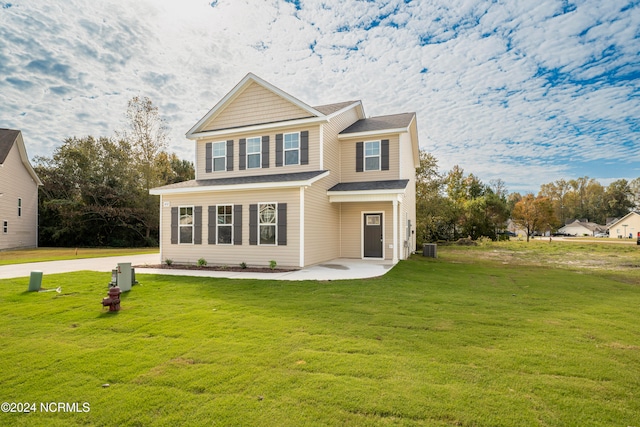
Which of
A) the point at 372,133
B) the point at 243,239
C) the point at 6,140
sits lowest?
the point at 243,239

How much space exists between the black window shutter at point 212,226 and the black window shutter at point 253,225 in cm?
176

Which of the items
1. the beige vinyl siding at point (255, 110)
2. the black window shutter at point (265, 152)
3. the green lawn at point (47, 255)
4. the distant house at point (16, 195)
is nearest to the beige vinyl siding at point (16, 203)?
the distant house at point (16, 195)

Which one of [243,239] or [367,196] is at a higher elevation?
[367,196]

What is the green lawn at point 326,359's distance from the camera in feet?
9.38

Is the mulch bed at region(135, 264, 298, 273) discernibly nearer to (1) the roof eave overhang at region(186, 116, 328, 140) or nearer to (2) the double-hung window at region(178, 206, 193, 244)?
(2) the double-hung window at region(178, 206, 193, 244)

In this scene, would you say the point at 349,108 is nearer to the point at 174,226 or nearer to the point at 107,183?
the point at 174,226

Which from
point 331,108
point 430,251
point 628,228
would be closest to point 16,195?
point 331,108

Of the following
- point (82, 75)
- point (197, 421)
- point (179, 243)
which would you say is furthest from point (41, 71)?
point (197, 421)

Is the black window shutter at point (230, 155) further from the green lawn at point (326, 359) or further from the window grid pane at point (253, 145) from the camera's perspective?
the green lawn at point (326, 359)

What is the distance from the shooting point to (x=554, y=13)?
1147cm

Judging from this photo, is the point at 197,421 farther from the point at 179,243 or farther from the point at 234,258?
the point at 179,243

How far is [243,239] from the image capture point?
12781mm

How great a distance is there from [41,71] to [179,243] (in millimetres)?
12225

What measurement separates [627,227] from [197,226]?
2894 inches
